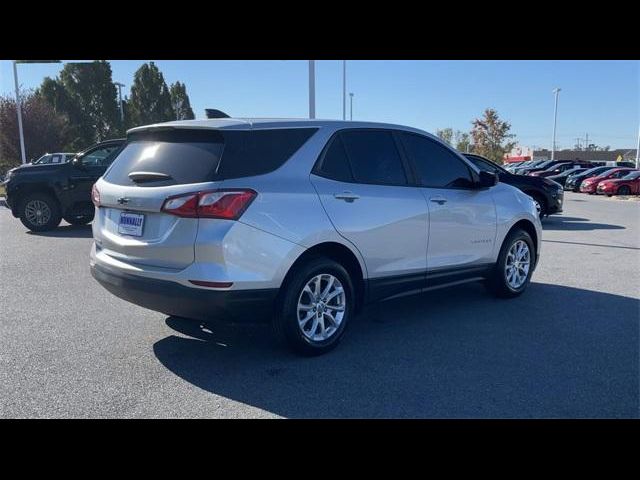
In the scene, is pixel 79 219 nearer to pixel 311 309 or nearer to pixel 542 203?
pixel 311 309

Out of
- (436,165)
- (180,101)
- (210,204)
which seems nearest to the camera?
(210,204)

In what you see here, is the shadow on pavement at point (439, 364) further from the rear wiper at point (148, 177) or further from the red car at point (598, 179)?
the red car at point (598, 179)

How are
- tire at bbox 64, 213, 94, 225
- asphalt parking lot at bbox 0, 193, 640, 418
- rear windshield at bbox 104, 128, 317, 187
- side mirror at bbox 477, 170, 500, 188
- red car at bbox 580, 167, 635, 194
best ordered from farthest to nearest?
red car at bbox 580, 167, 635, 194, tire at bbox 64, 213, 94, 225, side mirror at bbox 477, 170, 500, 188, rear windshield at bbox 104, 128, 317, 187, asphalt parking lot at bbox 0, 193, 640, 418

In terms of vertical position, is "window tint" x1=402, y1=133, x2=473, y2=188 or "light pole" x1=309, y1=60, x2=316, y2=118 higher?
"light pole" x1=309, y1=60, x2=316, y2=118

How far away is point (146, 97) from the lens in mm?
46906

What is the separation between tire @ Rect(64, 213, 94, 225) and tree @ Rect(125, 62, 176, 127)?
35.8m

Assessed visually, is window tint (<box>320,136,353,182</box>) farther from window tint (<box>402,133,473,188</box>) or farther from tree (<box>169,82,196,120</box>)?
tree (<box>169,82,196,120</box>)

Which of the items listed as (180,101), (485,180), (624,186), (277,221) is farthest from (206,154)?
(180,101)

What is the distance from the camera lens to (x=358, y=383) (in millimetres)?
3971

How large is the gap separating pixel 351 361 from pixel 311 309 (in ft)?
1.74

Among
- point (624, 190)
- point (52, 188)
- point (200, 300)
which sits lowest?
point (624, 190)

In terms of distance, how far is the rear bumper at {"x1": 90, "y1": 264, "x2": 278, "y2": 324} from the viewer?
389cm

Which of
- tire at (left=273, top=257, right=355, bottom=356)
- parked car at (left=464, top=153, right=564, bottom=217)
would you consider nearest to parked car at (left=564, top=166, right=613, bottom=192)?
parked car at (left=464, top=153, right=564, bottom=217)
